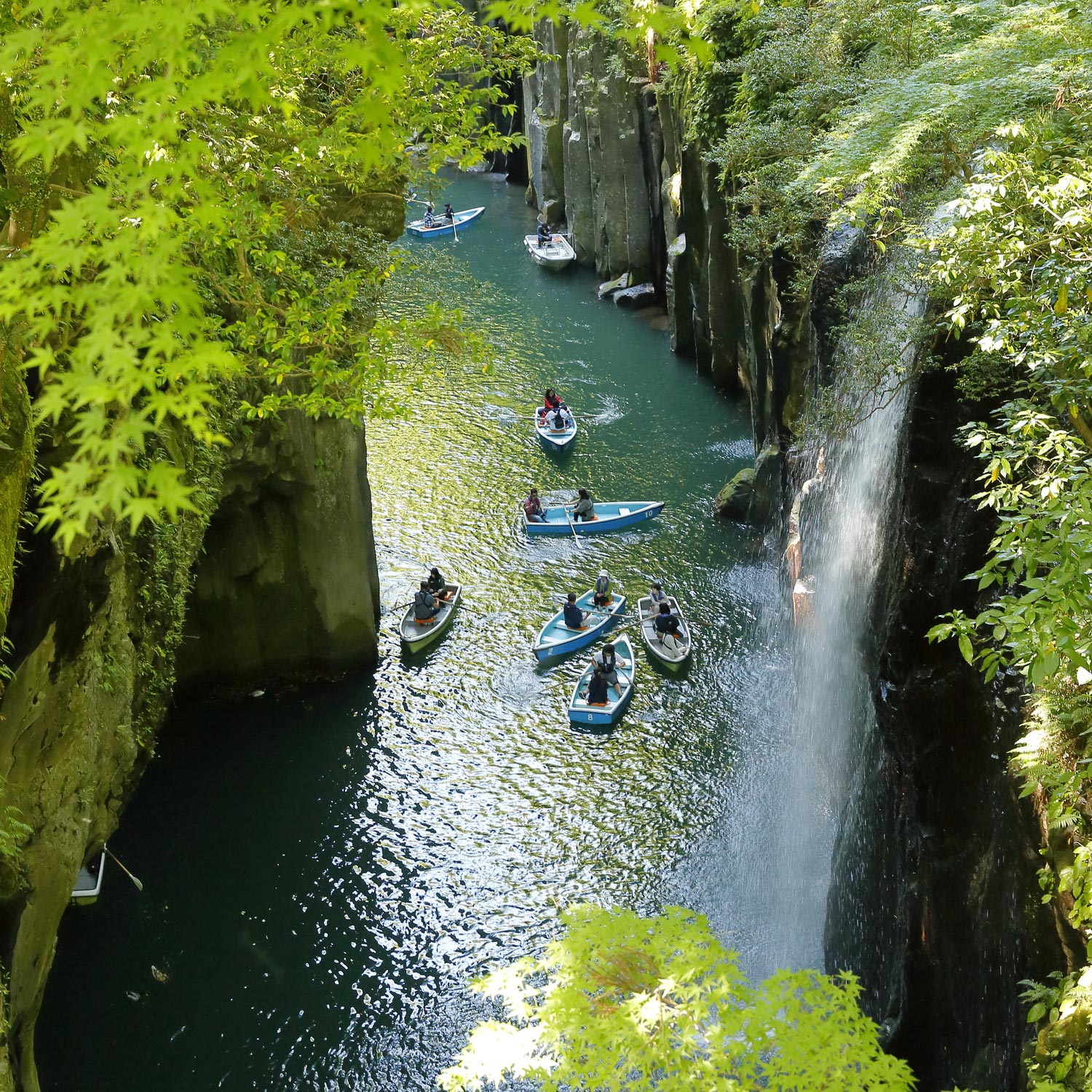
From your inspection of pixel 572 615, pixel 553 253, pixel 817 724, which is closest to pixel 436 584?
pixel 572 615

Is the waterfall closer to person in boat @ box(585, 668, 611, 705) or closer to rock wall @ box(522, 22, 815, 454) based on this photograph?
person in boat @ box(585, 668, 611, 705)

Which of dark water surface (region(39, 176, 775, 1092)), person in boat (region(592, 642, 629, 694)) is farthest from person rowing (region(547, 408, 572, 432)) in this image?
person in boat (region(592, 642, 629, 694))

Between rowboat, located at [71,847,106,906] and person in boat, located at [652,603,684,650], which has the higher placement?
rowboat, located at [71,847,106,906]

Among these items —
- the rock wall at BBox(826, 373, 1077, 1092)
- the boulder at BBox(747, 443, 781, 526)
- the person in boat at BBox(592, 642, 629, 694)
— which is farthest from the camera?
the boulder at BBox(747, 443, 781, 526)

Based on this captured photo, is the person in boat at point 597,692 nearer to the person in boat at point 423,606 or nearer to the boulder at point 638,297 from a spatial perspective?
the person in boat at point 423,606

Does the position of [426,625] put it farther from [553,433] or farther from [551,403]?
[551,403]

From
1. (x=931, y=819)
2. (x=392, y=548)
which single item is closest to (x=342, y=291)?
(x=931, y=819)

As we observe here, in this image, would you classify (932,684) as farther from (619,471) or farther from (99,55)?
(619,471)
